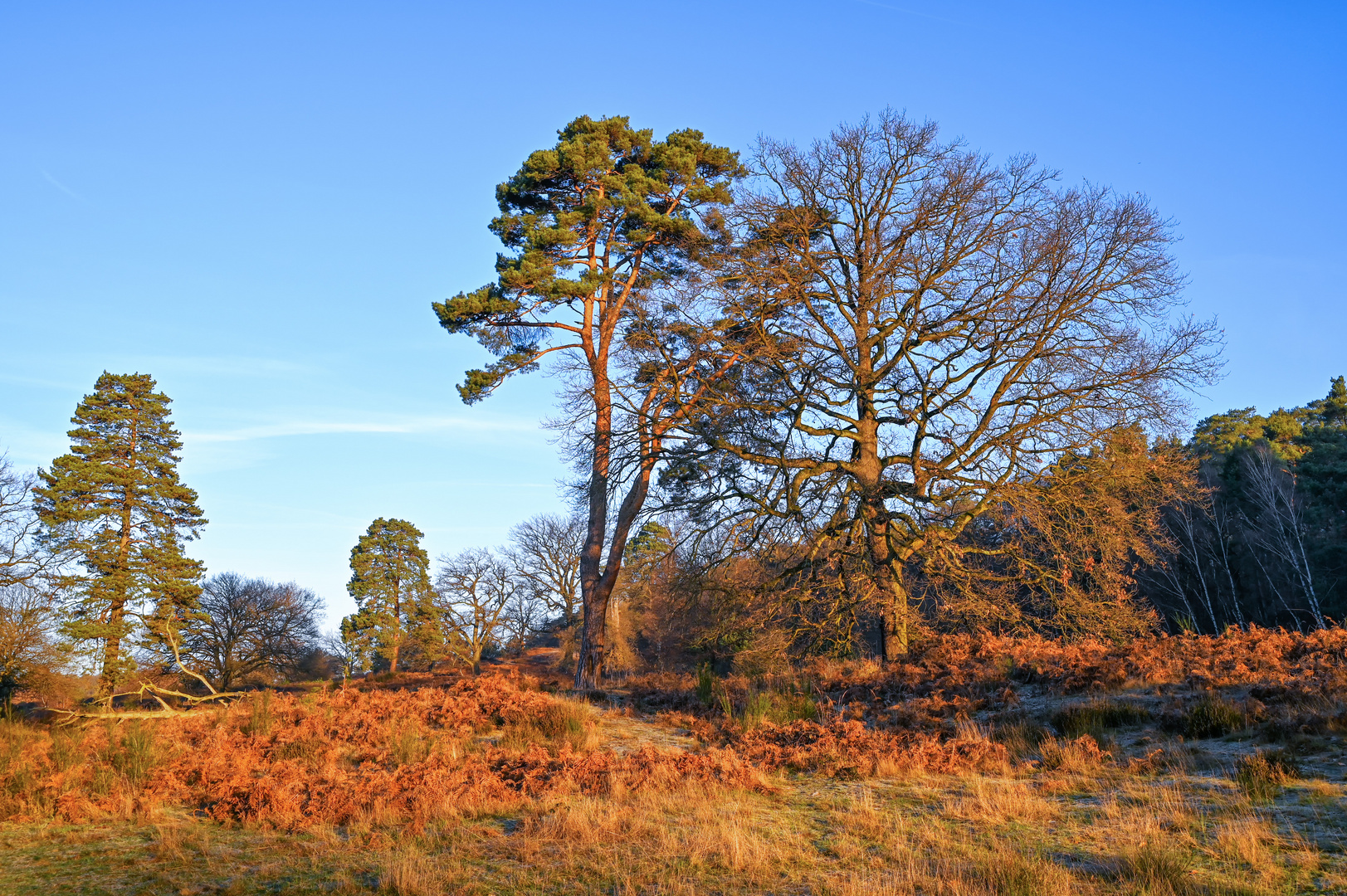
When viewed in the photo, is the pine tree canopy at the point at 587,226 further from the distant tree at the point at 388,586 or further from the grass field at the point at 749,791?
the distant tree at the point at 388,586

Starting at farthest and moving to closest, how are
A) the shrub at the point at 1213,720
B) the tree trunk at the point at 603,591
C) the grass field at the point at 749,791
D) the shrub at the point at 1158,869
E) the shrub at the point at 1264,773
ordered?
the tree trunk at the point at 603,591, the shrub at the point at 1213,720, the shrub at the point at 1264,773, the grass field at the point at 749,791, the shrub at the point at 1158,869

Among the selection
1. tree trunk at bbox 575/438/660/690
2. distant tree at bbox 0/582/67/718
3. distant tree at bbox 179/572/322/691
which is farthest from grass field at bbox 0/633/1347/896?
distant tree at bbox 179/572/322/691

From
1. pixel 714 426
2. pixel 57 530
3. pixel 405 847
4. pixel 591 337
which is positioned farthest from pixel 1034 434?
pixel 57 530

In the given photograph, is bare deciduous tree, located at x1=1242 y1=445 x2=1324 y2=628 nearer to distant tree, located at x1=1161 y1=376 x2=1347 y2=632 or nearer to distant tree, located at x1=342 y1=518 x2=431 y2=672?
distant tree, located at x1=1161 y1=376 x2=1347 y2=632

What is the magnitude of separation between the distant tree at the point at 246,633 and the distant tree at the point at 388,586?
4025 mm

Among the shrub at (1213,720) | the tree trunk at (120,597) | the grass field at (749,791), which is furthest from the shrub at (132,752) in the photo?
the tree trunk at (120,597)

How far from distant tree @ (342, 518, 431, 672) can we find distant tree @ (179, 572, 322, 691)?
403 centimetres

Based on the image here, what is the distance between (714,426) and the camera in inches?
634

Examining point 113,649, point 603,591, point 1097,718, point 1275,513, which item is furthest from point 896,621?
point 113,649

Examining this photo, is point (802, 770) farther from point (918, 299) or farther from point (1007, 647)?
point (918, 299)

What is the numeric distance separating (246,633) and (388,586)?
802cm

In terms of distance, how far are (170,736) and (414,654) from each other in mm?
39845

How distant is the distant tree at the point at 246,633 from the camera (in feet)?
145

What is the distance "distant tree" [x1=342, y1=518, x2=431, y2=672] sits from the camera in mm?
48906
